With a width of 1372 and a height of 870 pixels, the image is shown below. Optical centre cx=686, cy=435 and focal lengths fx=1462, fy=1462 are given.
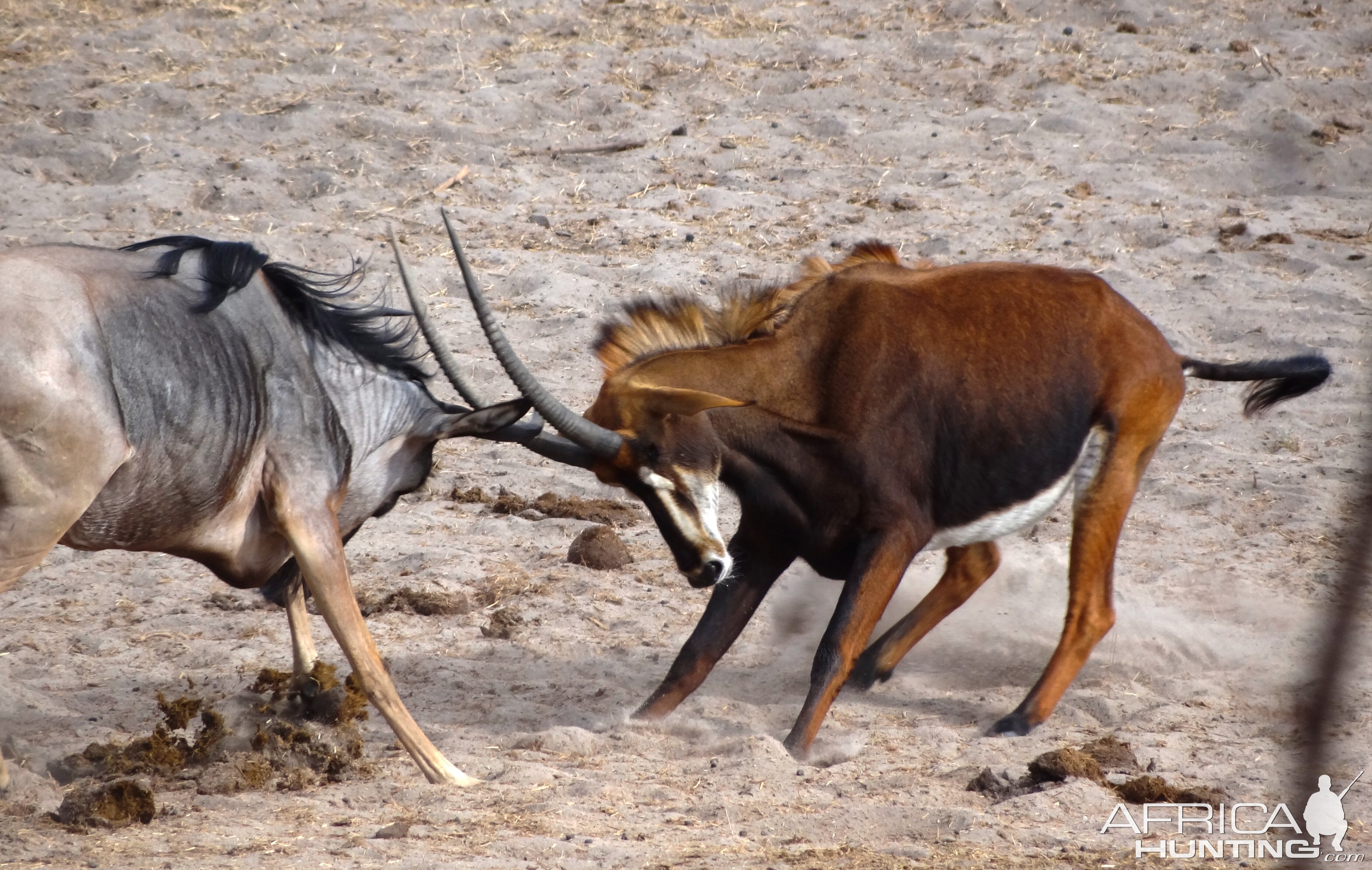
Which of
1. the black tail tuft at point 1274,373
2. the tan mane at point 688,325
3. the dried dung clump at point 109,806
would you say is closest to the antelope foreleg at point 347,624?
the dried dung clump at point 109,806

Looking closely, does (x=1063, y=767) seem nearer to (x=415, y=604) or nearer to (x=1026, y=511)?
(x=1026, y=511)

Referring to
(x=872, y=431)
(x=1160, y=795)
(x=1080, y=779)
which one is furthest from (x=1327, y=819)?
(x=872, y=431)

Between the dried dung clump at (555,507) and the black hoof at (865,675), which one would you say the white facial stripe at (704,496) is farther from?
the dried dung clump at (555,507)

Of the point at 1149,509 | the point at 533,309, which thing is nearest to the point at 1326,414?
the point at 1149,509

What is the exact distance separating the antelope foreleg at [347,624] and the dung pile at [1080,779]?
1651mm

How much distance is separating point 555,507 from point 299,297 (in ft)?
8.88

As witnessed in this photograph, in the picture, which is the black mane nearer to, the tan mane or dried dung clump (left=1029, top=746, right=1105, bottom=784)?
the tan mane

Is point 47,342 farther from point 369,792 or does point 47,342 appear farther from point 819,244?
point 819,244

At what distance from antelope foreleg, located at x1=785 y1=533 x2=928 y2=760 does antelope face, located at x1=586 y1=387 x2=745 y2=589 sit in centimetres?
46

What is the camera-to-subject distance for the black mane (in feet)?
15.1

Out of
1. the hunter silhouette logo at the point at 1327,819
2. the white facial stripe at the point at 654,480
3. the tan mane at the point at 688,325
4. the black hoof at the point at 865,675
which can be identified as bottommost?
the black hoof at the point at 865,675

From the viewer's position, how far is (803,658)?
627 centimetres

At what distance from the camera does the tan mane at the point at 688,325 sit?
568cm

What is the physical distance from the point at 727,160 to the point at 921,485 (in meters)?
5.65
